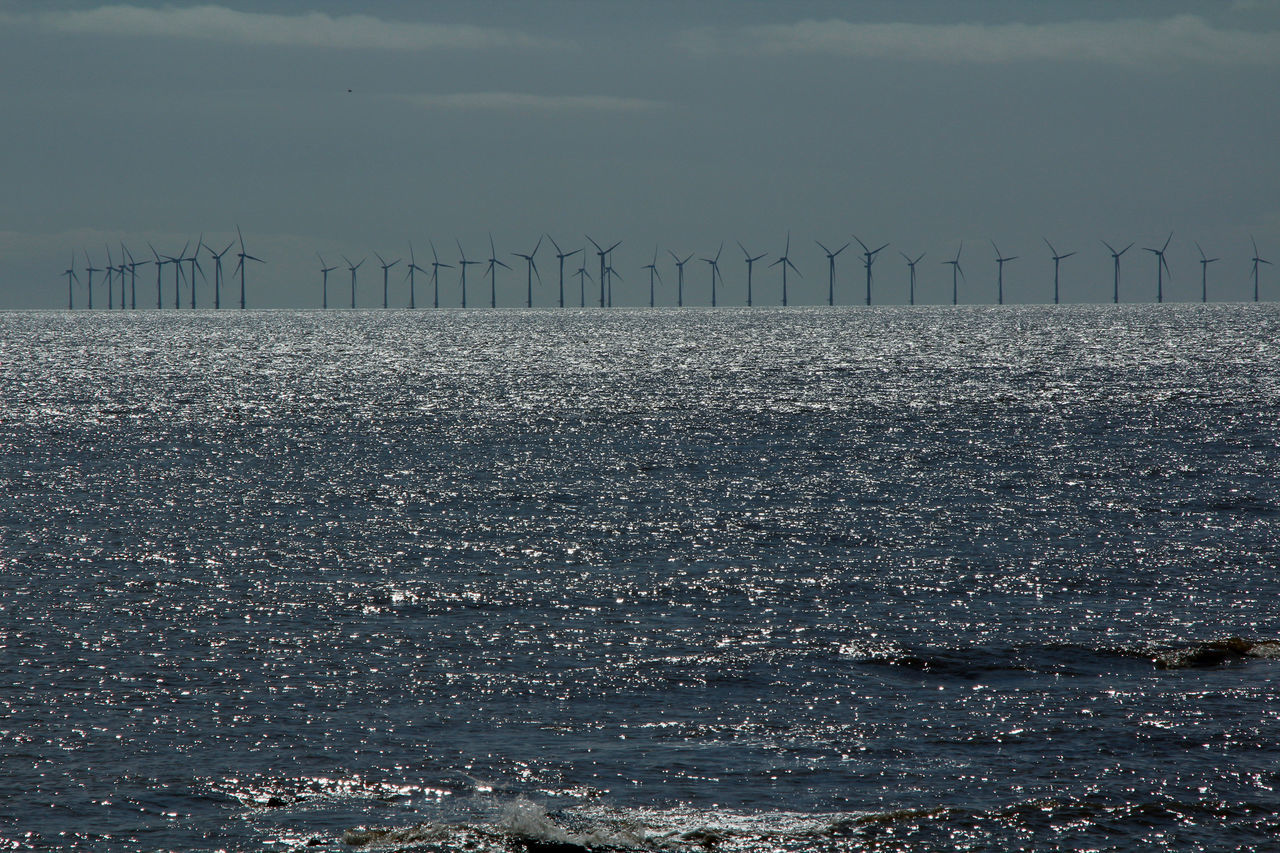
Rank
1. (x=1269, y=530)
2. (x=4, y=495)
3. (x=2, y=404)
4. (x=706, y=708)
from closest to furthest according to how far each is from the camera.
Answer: (x=706, y=708), (x=1269, y=530), (x=4, y=495), (x=2, y=404)

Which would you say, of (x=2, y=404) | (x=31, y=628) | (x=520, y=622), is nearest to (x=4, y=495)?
(x=31, y=628)

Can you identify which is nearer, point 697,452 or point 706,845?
point 706,845

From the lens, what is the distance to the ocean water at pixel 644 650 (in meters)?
22.8

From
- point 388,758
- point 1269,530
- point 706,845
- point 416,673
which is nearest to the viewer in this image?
point 706,845

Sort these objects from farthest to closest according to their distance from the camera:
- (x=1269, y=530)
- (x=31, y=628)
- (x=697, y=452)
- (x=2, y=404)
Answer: (x=2, y=404)
(x=697, y=452)
(x=1269, y=530)
(x=31, y=628)

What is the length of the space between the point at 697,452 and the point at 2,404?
75.9m

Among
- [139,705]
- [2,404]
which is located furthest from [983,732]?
[2,404]

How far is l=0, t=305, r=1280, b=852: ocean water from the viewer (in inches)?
899

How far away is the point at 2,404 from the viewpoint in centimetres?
12738

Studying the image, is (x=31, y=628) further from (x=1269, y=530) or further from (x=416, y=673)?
(x=1269, y=530)

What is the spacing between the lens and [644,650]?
111ft

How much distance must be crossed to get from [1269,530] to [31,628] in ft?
136

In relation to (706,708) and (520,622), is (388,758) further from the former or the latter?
(520,622)

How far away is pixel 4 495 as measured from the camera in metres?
63.9
